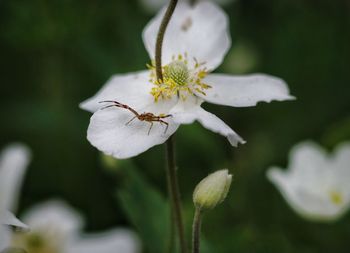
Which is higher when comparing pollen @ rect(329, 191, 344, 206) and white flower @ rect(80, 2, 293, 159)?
white flower @ rect(80, 2, 293, 159)

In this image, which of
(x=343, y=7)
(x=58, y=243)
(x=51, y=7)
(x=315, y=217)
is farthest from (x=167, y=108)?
(x=343, y=7)

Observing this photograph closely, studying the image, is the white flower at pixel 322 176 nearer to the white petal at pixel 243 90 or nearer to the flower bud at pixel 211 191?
the white petal at pixel 243 90

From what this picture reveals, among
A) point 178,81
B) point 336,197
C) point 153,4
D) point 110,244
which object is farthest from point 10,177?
point 153,4

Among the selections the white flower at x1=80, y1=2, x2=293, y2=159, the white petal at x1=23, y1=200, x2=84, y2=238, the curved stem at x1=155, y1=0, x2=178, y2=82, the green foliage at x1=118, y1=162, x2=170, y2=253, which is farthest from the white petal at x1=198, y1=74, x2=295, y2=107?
the white petal at x1=23, y1=200, x2=84, y2=238

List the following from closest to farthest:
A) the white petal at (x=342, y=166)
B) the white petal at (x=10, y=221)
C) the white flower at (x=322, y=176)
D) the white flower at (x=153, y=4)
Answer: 1. the white petal at (x=10, y=221)
2. the white flower at (x=322, y=176)
3. the white petal at (x=342, y=166)
4. the white flower at (x=153, y=4)

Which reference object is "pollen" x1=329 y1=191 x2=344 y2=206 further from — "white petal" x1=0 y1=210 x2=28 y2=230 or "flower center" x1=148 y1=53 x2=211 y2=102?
"white petal" x1=0 y1=210 x2=28 y2=230

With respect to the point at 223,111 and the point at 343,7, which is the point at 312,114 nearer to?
the point at 223,111

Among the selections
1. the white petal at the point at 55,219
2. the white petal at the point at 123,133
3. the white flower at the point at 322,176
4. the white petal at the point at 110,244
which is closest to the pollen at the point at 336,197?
the white flower at the point at 322,176
